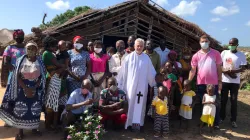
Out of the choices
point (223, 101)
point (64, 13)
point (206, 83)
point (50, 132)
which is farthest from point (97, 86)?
point (64, 13)

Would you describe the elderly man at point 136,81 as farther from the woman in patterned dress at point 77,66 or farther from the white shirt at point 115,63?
the woman in patterned dress at point 77,66

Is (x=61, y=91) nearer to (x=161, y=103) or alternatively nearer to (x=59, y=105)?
(x=59, y=105)

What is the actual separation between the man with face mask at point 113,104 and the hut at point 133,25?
3.06m

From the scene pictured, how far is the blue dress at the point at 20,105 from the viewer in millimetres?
4809

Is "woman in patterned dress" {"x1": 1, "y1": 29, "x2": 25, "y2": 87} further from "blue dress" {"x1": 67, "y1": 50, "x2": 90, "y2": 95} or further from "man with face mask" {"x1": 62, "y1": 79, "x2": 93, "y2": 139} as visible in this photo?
"man with face mask" {"x1": 62, "y1": 79, "x2": 93, "y2": 139}

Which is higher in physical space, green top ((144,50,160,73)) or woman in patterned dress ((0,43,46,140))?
green top ((144,50,160,73))

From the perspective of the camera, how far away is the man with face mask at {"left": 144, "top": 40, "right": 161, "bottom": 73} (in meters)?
6.05

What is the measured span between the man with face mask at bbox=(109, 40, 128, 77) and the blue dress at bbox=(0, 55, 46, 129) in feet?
5.23

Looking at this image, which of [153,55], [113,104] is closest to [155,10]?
[153,55]

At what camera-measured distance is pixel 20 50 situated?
5312 millimetres

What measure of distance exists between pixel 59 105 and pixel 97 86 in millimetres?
931

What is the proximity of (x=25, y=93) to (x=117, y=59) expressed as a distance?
85.2 inches

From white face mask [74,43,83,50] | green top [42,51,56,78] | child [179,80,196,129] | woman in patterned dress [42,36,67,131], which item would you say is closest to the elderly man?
child [179,80,196,129]

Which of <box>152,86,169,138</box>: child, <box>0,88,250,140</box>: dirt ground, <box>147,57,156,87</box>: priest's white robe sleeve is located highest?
<box>147,57,156,87</box>: priest's white robe sleeve
